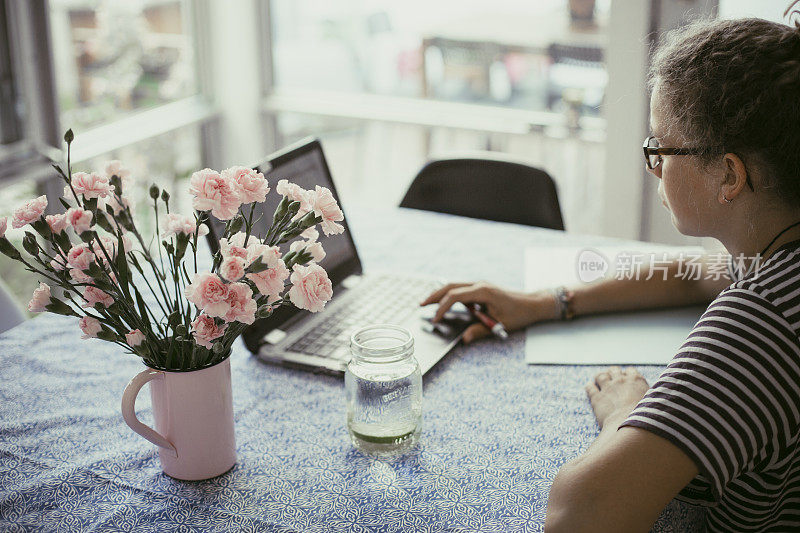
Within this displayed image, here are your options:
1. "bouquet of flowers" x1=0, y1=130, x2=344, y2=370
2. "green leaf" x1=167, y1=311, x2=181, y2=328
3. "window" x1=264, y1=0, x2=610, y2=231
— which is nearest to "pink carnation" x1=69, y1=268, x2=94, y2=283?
"bouquet of flowers" x1=0, y1=130, x2=344, y2=370

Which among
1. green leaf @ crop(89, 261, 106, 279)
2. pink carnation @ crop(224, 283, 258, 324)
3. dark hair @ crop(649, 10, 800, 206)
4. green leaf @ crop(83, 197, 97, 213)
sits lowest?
pink carnation @ crop(224, 283, 258, 324)

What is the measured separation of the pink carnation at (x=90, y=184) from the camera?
3.16 ft

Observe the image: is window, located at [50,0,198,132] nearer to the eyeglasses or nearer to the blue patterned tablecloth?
Result: the blue patterned tablecloth

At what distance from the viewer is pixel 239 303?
95cm

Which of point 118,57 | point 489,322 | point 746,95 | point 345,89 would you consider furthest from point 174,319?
point 345,89

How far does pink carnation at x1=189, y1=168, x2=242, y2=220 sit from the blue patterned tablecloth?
379 millimetres

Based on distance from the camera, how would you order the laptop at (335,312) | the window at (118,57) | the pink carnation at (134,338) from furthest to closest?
the window at (118,57)
the laptop at (335,312)
the pink carnation at (134,338)

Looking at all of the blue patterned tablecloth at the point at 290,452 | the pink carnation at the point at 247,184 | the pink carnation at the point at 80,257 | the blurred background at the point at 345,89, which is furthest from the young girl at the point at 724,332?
the blurred background at the point at 345,89

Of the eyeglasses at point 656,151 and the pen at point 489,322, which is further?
the pen at point 489,322

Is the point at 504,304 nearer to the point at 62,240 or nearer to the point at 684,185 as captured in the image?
the point at 684,185

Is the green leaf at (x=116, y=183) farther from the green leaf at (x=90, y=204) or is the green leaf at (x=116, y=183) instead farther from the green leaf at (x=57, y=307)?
the green leaf at (x=57, y=307)

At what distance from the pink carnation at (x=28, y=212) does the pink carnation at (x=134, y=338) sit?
17 centimetres

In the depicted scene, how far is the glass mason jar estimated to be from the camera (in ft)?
3.81

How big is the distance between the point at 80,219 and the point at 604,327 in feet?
3.10
